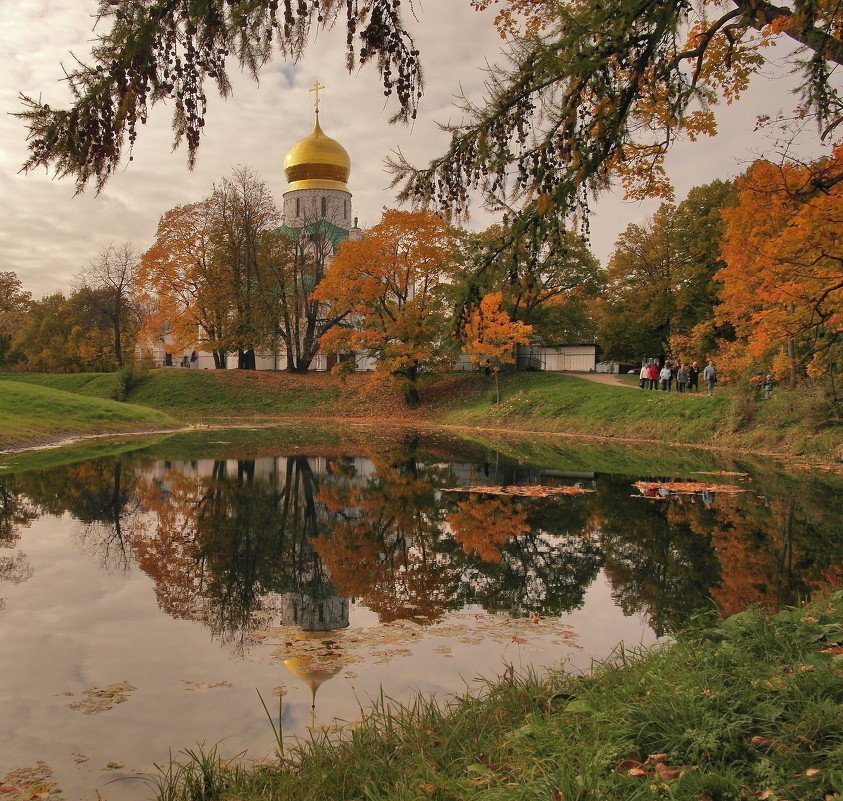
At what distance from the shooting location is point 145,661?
554 centimetres

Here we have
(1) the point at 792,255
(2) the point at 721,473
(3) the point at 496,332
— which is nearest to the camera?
(1) the point at 792,255

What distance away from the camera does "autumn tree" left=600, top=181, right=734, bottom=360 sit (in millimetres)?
39000

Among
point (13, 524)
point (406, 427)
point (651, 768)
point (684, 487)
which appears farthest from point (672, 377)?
point (651, 768)

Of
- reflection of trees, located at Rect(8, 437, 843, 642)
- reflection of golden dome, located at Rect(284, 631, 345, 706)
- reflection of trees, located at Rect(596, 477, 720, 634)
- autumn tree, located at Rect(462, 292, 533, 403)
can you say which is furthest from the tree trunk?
reflection of golden dome, located at Rect(284, 631, 345, 706)

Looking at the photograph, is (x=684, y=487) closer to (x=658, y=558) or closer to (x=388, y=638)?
(x=658, y=558)

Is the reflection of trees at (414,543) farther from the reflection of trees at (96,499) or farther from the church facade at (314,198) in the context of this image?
the church facade at (314,198)

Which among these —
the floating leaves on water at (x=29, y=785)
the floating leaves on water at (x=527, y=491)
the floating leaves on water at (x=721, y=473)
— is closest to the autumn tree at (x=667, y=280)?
the floating leaves on water at (x=721, y=473)

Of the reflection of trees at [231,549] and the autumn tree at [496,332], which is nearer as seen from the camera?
the reflection of trees at [231,549]

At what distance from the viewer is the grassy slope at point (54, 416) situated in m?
22.1

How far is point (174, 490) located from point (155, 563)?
18.9 ft

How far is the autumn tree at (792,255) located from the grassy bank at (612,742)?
23.2ft

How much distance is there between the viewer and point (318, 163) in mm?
55781

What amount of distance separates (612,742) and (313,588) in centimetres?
449

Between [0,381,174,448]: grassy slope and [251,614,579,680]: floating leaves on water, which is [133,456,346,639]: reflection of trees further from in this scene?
[0,381,174,448]: grassy slope
